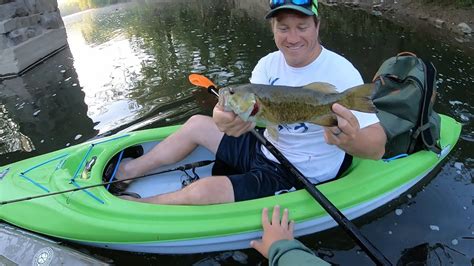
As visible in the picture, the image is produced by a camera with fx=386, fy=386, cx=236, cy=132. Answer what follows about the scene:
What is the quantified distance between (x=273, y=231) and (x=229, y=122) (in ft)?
2.77

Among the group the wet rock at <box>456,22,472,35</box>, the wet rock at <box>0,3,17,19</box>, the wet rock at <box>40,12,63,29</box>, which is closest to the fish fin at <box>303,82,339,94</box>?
the wet rock at <box>456,22,472,35</box>

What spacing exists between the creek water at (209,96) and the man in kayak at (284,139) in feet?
1.77

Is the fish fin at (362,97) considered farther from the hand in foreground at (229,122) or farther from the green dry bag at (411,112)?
the green dry bag at (411,112)

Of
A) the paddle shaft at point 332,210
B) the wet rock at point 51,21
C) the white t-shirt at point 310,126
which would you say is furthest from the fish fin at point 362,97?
the wet rock at point 51,21

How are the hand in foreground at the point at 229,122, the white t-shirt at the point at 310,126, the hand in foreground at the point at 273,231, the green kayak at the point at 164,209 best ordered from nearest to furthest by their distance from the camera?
the hand in foreground at the point at 229,122
the white t-shirt at the point at 310,126
the hand in foreground at the point at 273,231
the green kayak at the point at 164,209

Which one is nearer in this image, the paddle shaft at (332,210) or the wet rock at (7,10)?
the paddle shaft at (332,210)

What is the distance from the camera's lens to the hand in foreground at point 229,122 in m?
2.11

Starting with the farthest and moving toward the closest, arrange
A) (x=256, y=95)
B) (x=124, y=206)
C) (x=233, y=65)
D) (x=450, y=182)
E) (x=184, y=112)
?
(x=233, y=65), (x=184, y=112), (x=450, y=182), (x=124, y=206), (x=256, y=95)

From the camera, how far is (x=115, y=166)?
345cm

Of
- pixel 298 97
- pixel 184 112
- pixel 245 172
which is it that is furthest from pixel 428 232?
pixel 184 112

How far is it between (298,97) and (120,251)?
1.94 meters

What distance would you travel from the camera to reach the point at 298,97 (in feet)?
6.41

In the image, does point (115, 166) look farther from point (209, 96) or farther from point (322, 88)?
point (209, 96)

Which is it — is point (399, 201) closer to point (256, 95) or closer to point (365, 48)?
point (256, 95)
